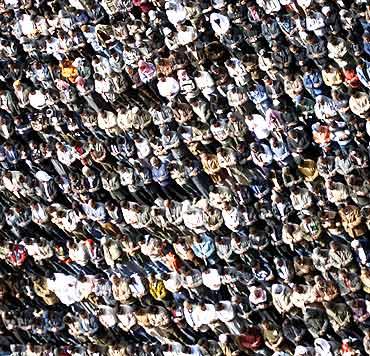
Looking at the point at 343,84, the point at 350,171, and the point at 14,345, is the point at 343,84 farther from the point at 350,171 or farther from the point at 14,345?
the point at 14,345

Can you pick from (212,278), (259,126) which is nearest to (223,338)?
(212,278)

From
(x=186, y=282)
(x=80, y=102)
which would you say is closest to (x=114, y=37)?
(x=80, y=102)

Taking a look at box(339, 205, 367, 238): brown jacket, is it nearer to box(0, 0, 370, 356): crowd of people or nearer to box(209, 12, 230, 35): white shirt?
box(0, 0, 370, 356): crowd of people

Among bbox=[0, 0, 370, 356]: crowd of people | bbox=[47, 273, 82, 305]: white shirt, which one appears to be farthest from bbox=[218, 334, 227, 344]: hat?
bbox=[47, 273, 82, 305]: white shirt

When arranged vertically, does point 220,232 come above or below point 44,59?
below

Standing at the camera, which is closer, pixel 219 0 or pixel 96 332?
pixel 219 0

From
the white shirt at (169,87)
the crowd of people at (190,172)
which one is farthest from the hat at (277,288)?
the white shirt at (169,87)

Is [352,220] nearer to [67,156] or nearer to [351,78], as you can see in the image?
[351,78]

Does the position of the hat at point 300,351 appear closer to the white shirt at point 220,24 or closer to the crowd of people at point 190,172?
the crowd of people at point 190,172
